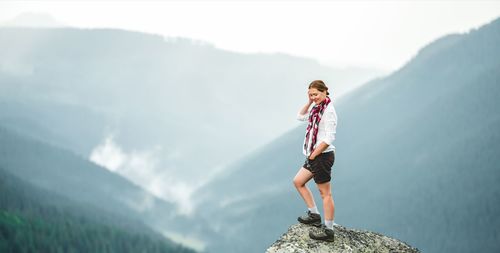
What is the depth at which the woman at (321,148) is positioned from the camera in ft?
29.5

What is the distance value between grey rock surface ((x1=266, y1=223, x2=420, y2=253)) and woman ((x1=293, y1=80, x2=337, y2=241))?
0.22m

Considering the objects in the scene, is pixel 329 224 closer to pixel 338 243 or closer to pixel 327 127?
pixel 338 243

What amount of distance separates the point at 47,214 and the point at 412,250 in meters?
209

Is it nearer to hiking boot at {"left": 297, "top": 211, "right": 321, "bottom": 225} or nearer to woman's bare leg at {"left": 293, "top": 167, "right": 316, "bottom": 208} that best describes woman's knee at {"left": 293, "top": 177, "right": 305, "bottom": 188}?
woman's bare leg at {"left": 293, "top": 167, "right": 316, "bottom": 208}

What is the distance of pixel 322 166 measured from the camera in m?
9.17

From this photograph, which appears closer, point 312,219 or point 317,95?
point 317,95

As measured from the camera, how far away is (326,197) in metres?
9.57

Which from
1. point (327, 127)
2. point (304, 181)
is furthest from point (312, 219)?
point (327, 127)

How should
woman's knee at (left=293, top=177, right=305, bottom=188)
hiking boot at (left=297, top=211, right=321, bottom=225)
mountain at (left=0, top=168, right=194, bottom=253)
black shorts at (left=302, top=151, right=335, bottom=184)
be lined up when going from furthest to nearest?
mountain at (left=0, top=168, right=194, bottom=253), hiking boot at (left=297, top=211, right=321, bottom=225), woman's knee at (left=293, top=177, right=305, bottom=188), black shorts at (left=302, top=151, right=335, bottom=184)

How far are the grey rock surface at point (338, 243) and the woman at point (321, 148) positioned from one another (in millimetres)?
217

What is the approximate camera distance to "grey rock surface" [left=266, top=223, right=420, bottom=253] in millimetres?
9000

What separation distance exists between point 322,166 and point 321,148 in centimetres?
50

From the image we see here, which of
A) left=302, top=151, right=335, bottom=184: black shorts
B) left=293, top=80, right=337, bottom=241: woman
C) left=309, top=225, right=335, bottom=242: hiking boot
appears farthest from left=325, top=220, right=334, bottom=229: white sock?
left=302, top=151, right=335, bottom=184: black shorts

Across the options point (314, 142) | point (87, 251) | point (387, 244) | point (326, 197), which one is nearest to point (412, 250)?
point (387, 244)
